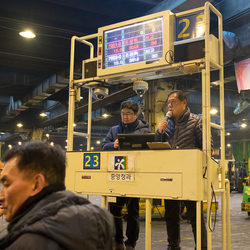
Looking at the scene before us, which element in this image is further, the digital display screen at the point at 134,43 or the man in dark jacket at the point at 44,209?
the digital display screen at the point at 134,43

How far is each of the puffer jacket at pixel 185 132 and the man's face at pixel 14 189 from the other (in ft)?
9.46

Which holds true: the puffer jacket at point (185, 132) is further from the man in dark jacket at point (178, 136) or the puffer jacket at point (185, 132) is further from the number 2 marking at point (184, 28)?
the number 2 marking at point (184, 28)

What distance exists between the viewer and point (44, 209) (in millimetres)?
1087

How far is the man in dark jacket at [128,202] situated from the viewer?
4.27 metres

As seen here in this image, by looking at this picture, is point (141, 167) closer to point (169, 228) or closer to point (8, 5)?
point (169, 228)

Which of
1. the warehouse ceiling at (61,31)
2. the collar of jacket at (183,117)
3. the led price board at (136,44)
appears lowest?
the collar of jacket at (183,117)

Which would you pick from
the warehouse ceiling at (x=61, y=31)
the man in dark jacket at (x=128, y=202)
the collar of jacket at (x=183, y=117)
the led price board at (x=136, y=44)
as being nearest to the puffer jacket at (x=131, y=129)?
the man in dark jacket at (x=128, y=202)

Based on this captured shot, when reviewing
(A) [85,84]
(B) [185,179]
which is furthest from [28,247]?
(A) [85,84]

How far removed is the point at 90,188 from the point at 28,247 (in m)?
3.10

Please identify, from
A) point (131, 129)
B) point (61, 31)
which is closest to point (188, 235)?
point (131, 129)

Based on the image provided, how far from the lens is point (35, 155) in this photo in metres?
1.23

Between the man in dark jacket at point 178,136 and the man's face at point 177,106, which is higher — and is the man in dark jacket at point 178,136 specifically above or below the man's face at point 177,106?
below

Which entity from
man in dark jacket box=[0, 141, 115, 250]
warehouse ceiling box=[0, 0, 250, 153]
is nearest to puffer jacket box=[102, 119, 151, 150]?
man in dark jacket box=[0, 141, 115, 250]

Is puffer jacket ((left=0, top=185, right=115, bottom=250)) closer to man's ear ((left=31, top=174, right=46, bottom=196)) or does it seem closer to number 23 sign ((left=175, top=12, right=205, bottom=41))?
man's ear ((left=31, top=174, right=46, bottom=196))
